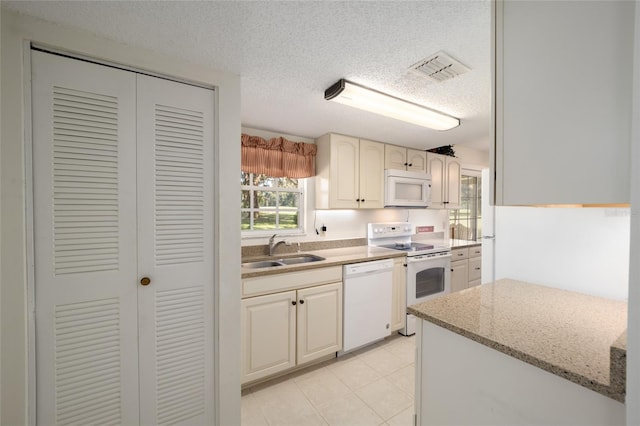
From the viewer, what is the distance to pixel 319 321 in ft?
7.46

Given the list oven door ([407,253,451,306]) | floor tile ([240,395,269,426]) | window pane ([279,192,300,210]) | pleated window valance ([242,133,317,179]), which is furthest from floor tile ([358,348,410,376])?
pleated window valance ([242,133,317,179])

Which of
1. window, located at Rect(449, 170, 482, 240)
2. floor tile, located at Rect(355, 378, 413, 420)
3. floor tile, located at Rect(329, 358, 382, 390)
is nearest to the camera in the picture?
floor tile, located at Rect(355, 378, 413, 420)

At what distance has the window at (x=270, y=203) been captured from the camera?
264cm

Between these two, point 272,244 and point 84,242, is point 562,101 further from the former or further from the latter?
point 272,244

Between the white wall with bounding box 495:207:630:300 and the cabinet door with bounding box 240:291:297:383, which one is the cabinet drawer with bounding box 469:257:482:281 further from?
the cabinet door with bounding box 240:291:297:383

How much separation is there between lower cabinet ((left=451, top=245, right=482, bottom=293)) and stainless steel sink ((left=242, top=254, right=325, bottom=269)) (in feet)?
5.95

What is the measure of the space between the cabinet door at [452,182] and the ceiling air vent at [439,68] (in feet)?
7.77

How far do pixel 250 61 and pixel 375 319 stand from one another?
7.89 ft

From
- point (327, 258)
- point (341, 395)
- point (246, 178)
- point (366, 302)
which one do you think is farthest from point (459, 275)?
point (246, 178)

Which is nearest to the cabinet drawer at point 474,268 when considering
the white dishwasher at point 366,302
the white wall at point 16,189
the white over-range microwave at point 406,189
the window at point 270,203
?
the white over-range microwave at point 406,189

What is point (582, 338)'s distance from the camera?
887 mm

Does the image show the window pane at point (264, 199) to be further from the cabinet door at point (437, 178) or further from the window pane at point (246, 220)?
the cabinet door at point (437, 178)

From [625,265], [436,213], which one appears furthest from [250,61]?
[436,213]

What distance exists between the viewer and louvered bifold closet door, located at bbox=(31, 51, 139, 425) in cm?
120
